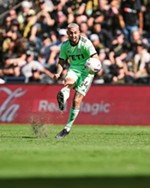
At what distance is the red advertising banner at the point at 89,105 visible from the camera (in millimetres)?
25594

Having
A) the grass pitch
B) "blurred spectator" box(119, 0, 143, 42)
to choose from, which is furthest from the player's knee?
"blurred spectator" box(119, 0, 143, 42)

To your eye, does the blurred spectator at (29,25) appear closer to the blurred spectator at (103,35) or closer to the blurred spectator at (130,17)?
the blurred spectator at (103,35)

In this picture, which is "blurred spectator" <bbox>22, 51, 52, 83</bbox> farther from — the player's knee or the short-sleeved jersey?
the player's knee

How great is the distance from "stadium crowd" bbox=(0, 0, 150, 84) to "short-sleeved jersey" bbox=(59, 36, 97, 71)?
7.50m

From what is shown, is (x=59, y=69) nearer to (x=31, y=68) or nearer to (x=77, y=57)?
(x=77, y=57)

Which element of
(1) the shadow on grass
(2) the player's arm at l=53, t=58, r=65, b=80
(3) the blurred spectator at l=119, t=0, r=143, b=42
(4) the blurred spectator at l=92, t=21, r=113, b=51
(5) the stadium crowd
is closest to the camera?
(1) the shadow on grass

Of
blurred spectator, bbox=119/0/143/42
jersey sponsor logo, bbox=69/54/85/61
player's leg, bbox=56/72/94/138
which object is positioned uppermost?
jersey sponsor logo, bbox=69/54/85/61

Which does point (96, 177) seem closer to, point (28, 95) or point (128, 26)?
point (28, 95)

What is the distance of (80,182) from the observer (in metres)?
10.2

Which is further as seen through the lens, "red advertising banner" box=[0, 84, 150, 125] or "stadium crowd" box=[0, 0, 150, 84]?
"stadium crowd" box=[0, 0, 150, 84]

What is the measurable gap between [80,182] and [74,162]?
228 cm

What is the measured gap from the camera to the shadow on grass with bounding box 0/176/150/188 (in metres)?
9.88

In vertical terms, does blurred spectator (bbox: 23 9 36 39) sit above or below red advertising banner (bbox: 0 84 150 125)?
above

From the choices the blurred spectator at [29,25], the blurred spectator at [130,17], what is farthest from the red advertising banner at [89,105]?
the blurred spectator at [29,25]
